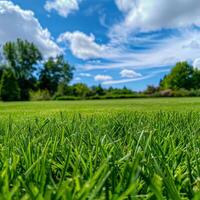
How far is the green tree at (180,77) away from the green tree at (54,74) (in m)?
20.1

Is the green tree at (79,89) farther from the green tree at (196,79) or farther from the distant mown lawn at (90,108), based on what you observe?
the distant mown lawn at (90,108)

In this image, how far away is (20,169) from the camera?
80 centimetres

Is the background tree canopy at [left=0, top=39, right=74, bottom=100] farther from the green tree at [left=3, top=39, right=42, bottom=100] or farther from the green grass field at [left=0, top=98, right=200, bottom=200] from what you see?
the green grass field at [left=0, top=98, right=200, bottom=200]

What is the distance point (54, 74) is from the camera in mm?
71062

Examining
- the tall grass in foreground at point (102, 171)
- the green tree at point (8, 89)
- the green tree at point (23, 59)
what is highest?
the green tree at point (23, 59)

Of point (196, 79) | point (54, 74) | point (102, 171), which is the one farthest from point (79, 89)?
point (102, 171)

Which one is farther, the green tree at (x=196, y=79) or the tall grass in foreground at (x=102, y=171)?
the green tree at (x=196, y=79)

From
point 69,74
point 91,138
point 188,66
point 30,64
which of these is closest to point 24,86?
point 30,64

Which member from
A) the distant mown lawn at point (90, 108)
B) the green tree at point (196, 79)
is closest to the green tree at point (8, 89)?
the green tree at point (196, 79)

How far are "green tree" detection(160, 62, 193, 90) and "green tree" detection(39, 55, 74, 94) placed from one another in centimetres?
2012

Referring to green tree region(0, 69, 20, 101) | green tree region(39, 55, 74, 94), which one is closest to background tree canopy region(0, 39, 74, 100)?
green tree region(39, 55, 74, 94)

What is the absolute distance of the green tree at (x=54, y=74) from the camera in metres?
69.8

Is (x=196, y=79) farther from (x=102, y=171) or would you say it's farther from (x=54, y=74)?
(x=102, y=171)

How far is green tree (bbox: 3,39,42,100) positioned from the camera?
67.1m
